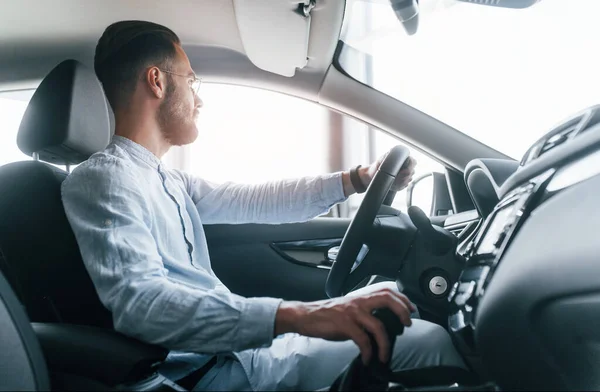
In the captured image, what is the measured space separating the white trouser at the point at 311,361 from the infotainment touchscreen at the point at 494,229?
0.18 metres

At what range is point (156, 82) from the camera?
4.54 feet

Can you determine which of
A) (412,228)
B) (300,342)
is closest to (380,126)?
(412,228)

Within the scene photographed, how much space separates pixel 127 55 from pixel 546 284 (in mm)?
1135

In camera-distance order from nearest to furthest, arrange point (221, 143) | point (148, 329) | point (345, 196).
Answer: point (148, 329) < point (345, 196) < point (221, 143)

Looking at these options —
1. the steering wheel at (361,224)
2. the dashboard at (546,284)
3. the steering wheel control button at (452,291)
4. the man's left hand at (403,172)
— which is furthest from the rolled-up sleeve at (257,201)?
the dashboard at (546,284)

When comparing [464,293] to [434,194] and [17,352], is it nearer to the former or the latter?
[17,352]

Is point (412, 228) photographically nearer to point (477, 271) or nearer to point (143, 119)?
point (477, 271)

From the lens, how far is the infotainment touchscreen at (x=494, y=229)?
970 millimetres

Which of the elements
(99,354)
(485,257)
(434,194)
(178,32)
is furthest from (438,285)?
(178,32)

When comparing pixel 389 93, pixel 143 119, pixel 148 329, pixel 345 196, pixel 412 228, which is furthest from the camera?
pixel 389 93

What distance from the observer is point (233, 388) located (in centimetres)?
103

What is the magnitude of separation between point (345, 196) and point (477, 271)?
→ 1.93 feet

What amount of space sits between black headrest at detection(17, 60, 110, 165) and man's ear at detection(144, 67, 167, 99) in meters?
0.15

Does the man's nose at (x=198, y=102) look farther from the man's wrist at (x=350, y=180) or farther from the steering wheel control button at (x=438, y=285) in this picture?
the steering wheel control button at (x=438, y=285)
